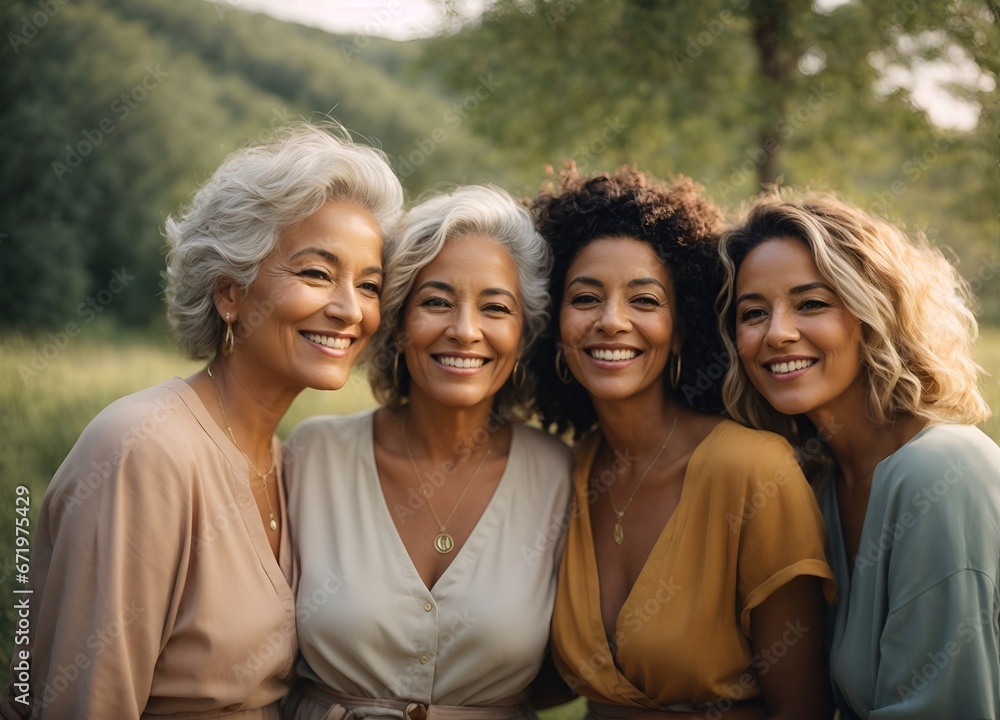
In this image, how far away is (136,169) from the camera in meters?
15.9

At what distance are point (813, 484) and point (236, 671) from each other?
227 cm

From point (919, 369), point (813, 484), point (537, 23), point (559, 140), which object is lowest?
point (813, 484)

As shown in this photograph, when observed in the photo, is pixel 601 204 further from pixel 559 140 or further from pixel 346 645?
pixel 559 140

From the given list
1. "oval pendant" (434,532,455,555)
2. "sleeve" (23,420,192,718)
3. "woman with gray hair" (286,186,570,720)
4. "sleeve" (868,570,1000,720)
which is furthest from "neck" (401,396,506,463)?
"sleeve" (868,570,1000,720)

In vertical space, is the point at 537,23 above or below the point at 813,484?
above

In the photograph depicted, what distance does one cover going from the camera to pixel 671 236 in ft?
10.7

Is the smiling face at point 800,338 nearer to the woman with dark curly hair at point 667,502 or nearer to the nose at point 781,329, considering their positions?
the nose at point 781,329

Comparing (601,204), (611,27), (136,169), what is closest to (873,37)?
(611,27)

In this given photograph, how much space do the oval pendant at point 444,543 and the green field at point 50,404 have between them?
1712mm

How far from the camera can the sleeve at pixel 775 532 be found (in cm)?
279

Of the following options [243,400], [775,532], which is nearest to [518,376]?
[243,400]

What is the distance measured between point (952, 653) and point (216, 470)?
241 centimetres

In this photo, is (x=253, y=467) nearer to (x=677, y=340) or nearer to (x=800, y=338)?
(x=677, y=340)

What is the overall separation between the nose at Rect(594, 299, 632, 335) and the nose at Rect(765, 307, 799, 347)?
0.51 meters
